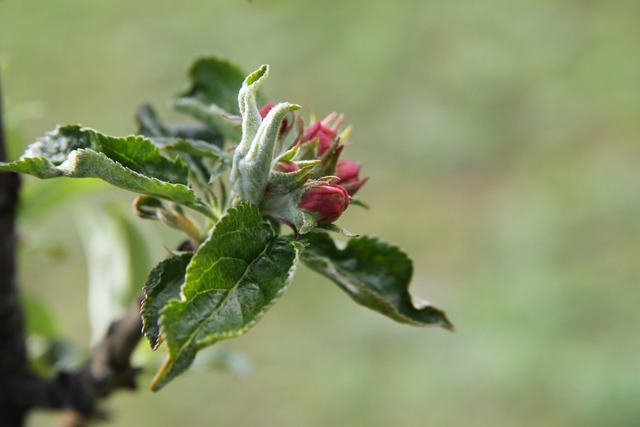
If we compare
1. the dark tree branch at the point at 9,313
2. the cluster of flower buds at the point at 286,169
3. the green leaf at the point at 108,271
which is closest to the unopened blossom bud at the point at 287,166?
the cluster of flower buds at the point at 286,169

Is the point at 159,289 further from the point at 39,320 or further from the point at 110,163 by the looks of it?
the point at 39,320

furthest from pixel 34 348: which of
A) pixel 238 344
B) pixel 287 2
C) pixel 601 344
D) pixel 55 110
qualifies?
pixel 287 2

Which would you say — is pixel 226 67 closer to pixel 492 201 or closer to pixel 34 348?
pixel 34 348

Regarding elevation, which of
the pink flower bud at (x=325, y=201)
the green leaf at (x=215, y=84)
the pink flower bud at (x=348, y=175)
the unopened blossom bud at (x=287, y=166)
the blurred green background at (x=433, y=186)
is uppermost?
the blurred green background at (x=433, y=186)

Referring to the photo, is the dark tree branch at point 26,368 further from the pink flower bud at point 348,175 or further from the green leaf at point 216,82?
the pink flower bud at point 348,175

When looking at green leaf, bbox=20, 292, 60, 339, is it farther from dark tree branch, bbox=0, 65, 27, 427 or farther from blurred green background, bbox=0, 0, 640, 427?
blurred green background, bbox=0, 0, 640, 427
